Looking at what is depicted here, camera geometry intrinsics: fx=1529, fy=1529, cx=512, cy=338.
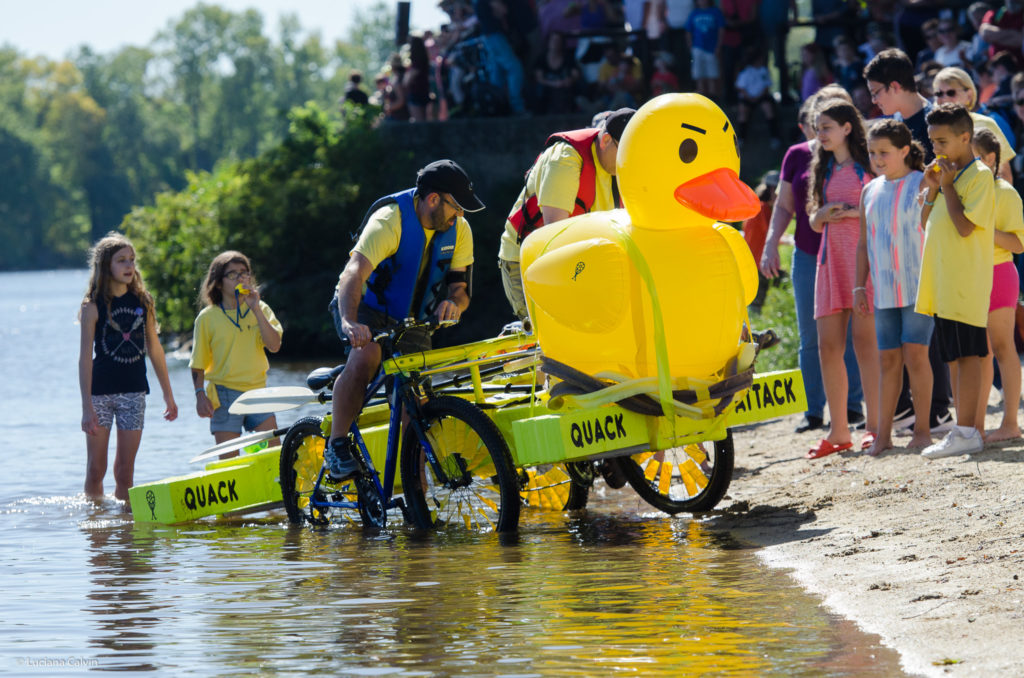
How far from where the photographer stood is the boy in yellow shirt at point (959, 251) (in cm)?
785

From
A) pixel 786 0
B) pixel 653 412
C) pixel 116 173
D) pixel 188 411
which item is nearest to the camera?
pixel 653 412

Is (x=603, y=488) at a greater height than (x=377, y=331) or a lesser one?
lesser

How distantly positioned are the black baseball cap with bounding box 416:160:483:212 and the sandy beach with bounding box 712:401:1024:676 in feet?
6.79

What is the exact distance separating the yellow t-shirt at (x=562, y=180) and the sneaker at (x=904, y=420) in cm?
252

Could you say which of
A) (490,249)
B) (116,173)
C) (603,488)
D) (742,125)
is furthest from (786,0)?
(116,173)

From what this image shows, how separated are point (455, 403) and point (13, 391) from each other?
51.9ft

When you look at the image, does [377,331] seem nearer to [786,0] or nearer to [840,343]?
[840,343]

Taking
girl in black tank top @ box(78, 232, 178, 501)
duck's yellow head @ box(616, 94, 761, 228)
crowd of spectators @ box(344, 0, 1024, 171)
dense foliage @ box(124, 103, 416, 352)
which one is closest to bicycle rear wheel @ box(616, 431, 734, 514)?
duck's yellow head @ box(616, 94, 761, 228)

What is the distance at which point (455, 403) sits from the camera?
24.3 feet

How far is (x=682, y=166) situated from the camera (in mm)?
7098

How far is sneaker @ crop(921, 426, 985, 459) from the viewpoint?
7922mm

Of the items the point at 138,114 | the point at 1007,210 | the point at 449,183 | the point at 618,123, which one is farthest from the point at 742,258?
the point at 138,114

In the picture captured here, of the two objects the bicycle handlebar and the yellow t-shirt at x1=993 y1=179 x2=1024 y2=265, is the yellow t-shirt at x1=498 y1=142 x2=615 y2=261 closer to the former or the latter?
the bicycle handlebar

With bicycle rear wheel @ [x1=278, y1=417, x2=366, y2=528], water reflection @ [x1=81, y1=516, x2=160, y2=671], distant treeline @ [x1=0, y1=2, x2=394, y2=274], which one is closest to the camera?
water reflection @ [x1=81, y1=516, x2=160, y2=671]
